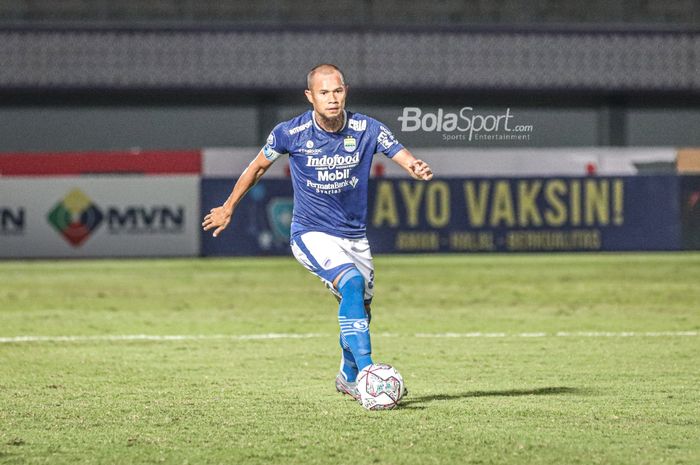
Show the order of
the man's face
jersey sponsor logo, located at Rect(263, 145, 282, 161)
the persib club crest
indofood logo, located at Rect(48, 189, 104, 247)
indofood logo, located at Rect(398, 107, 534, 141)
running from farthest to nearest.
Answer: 1. indofood logo, located at Rect(48, 189, 104, 247)
2. indofood logo, located at Rect(398, 107, 534, 141)
3. jersey sponsor logo, located at Rect(263, 145, 282, 161)
4. the persib club crest
5. the man's face

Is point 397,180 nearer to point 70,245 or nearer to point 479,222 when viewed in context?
point 479,222

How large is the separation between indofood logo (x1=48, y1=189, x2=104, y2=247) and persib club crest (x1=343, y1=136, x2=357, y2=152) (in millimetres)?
21702

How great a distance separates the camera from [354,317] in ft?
25.6

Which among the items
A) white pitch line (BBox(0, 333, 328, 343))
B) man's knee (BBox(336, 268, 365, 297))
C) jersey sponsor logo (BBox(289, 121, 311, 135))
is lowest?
white pitch line (BBox(0, 333, 328, 343))

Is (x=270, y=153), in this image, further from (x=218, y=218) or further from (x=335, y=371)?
(x=335, y=371)

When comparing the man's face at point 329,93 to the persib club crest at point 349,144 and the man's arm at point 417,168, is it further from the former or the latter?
the man's arm at point 417,168

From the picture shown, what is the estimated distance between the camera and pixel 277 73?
37.7 metres

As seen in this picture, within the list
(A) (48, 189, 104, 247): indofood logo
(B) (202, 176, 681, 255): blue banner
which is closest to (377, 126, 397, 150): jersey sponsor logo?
(B) (202, 176, 681, 255): blue banner

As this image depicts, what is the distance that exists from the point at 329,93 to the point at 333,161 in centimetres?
46

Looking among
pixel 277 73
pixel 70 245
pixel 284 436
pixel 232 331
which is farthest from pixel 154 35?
pixel 284 436

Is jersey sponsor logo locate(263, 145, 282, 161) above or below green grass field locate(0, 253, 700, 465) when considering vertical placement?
above

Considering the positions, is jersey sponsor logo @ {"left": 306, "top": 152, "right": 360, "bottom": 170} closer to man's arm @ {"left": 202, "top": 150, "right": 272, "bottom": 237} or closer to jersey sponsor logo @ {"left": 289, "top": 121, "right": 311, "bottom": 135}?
jersey sponsor logo @ {"left": 289, "top": 121, "right": 311, "bottom": 135}

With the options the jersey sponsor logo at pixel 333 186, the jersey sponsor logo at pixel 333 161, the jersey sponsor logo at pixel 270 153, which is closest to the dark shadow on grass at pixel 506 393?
the jersey sponsor logo at pixel 333 186

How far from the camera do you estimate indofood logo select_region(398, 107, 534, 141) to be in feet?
34.7
